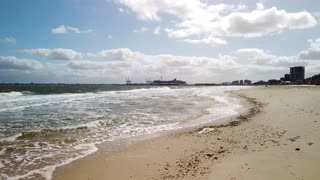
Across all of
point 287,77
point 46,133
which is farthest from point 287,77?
point 46,133

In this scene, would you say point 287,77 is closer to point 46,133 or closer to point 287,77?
point 287,77

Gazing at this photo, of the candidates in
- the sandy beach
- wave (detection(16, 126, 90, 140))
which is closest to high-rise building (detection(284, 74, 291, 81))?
the sandy beach

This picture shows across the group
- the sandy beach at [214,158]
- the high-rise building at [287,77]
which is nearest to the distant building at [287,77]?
the high-rise building at [287,77]

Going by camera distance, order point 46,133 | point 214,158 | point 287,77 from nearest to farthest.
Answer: point 214,158 → point 46,133 → point 287,77

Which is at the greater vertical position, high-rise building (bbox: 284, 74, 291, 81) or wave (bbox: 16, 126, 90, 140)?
high-rise building (bbox: 284, 74, 291, 81)

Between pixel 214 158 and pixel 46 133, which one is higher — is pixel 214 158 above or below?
above

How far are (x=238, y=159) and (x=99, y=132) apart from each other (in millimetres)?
7594

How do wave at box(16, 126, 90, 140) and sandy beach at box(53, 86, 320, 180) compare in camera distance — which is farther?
wave at box(16, 126, 90, 140)

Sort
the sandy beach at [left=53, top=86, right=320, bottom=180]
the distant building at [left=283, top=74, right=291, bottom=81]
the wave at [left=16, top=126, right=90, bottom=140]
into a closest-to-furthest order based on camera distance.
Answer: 1. the sandy beach at [left=53, top=86, right=320, bottom=180]
2. the wave at [left=16, top=126, right=90, bottom=140]
3. the distant building at [left=283, top=74, right=291, bottom=81]

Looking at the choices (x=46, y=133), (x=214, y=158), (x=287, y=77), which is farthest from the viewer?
(x=287, y=77)

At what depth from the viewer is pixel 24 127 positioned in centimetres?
1577

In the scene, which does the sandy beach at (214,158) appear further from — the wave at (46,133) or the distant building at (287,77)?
the distant building at (287,77)

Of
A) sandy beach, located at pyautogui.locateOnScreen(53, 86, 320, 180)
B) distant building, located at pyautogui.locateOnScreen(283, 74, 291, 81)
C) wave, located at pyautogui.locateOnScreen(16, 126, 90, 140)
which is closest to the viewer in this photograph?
sandy beach, located at pyautogui.locateOnScreen(53, 86, 320, 180)

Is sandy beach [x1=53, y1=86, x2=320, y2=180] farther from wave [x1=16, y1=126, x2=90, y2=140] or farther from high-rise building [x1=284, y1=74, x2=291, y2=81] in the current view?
high-rise building [x1=284, y1=74, x2=291, y2=81]
